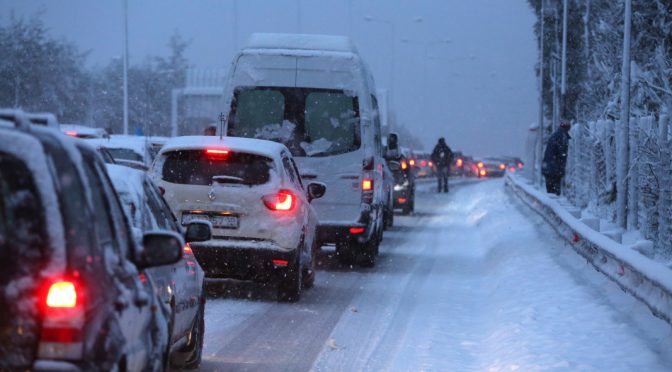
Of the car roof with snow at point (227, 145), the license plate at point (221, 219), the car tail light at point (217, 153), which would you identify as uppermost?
the car roof with snow at point (227, 145)

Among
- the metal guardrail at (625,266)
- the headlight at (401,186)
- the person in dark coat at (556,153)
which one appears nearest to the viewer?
the metal guardrail at (625,266)

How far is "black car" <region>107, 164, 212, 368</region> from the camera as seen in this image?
7293 millimetres

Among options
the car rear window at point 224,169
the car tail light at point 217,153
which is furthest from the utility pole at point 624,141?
the car tail light at point 217,153

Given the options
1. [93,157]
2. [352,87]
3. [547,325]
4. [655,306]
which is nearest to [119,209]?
[93,157]

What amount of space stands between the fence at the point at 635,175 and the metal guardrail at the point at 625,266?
1.52 feet

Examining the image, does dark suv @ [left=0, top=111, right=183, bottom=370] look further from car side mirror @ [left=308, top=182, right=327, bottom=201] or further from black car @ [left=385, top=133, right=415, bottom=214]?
black car @ [left=385, top=133, right=415, bottom=214]

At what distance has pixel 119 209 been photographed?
5461 millimetres

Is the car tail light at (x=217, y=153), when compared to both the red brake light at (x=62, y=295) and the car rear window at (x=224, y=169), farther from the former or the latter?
the red brake light at (x=62, y=295)

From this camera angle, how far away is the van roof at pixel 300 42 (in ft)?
57.5

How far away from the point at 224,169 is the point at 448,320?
281 cm

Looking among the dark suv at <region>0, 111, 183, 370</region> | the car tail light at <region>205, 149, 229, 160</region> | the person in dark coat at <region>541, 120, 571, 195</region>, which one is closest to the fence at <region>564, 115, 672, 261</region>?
the person in dark coat at <region>541, 120, 571, 195</region>

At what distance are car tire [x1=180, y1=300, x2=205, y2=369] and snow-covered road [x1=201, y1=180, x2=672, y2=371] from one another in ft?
1.03

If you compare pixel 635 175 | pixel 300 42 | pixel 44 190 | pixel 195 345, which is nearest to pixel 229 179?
pixel 195 345

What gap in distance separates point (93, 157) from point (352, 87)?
38.4 feet
